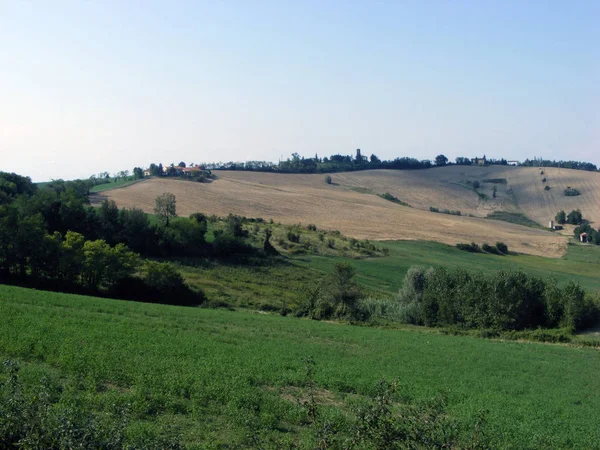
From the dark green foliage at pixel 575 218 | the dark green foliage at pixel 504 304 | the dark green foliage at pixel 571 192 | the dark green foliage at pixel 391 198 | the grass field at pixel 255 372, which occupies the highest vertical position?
the dark green foliage at pixel 571 192

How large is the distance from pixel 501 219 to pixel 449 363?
103 m

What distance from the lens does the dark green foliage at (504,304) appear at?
44.8 m

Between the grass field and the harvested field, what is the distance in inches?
2317

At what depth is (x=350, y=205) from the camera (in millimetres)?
115438

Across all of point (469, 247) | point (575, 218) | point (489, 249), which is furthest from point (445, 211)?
point (469, 247)

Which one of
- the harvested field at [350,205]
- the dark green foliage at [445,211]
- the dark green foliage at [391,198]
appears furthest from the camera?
the dark green foliage at [391,198]

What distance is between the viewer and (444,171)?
584 feet

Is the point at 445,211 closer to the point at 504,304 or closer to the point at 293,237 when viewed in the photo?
the point at 293,237

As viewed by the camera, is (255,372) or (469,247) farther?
(469,247)

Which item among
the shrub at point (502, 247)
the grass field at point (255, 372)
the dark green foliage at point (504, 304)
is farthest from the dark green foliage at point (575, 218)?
the grass field at point (255, 372)

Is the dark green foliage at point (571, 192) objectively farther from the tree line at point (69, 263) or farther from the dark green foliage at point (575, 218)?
the tree line at point (69, 263)

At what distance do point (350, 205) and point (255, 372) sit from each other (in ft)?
323

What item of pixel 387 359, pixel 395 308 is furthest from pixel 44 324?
pixel 395 308

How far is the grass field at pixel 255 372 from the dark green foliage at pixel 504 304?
43.5ft
